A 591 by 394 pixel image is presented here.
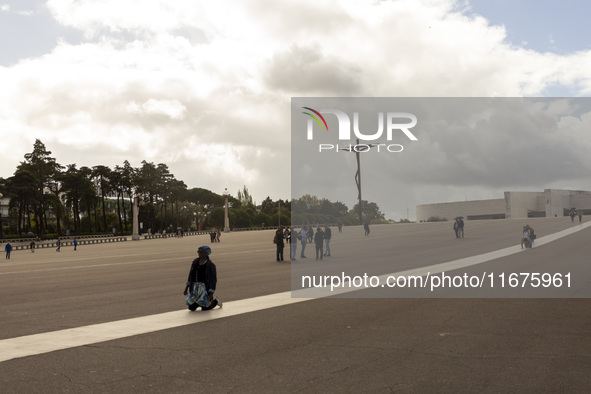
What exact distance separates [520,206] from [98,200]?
3284 inches

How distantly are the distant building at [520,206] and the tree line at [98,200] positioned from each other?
37.9 m

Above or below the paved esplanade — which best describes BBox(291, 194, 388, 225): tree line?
above

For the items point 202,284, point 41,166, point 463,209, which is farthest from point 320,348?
point 463,209

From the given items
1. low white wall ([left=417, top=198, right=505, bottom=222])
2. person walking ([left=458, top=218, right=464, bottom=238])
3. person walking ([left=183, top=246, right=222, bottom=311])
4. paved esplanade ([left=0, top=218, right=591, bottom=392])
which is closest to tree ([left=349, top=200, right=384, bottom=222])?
person walking ([left=458, top=218, right=464, bottom=238])

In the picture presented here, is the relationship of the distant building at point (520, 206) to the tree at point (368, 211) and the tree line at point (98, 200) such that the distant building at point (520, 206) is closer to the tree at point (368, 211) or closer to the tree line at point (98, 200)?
the tree line at point (98, 200)

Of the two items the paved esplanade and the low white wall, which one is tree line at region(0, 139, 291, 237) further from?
the paved esplanade

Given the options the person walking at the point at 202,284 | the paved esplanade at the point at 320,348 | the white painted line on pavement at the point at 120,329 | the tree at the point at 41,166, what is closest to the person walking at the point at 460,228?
the paved esplanade at the point at 320,348

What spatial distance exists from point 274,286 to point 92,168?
106328 millimetres

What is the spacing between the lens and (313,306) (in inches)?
444

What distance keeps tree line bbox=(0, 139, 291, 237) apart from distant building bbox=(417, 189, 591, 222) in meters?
37.9

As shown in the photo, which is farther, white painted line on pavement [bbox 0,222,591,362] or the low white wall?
the low white wall

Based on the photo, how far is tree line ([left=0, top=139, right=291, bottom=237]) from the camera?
281ft

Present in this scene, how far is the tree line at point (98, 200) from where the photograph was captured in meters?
85.6

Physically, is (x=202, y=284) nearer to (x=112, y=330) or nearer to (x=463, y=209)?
(x=112, y=330)
